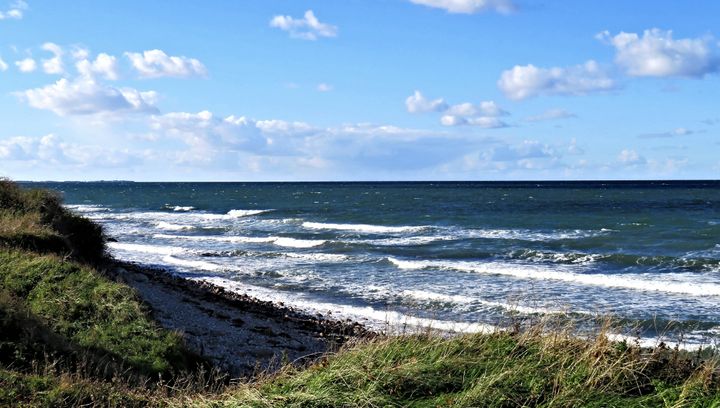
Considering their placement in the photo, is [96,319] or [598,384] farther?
[96,319]

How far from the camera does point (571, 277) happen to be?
2536cm

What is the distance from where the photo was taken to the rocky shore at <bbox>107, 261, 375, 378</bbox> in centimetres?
1408

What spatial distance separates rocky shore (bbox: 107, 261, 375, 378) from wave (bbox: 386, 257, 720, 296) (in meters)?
9.57

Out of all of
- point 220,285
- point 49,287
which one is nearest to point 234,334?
point 49,287

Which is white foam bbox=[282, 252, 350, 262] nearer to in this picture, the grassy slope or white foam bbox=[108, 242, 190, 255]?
white foam bbox=[108, 242, 190, 255]

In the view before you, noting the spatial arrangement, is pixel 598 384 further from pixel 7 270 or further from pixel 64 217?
pixel 64 217

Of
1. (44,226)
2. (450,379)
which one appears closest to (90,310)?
(44,226)

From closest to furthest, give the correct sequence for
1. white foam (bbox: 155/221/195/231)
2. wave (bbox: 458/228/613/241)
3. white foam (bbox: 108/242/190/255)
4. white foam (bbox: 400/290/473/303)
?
white foam (bbox: 400/290/473/303)
white foam (bbox: 108/242/190/255)
wave (bbox: 458/228/613/241)
white foam (bbox: 155/221/195/231)

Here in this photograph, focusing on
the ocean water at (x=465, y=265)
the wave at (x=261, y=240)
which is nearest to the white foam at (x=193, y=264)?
the ocean water at (x=465, y=265)

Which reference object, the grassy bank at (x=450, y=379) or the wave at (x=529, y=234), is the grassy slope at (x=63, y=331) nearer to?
the grassy bank at (x=450, y=379)

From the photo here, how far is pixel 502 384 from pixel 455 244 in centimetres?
3081

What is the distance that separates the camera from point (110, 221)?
60.1m

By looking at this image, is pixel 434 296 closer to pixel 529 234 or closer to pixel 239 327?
pixel 239 327

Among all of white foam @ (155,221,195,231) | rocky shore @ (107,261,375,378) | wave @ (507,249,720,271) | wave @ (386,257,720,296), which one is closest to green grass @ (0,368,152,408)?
rocky shore @ (107,261,375,378)
